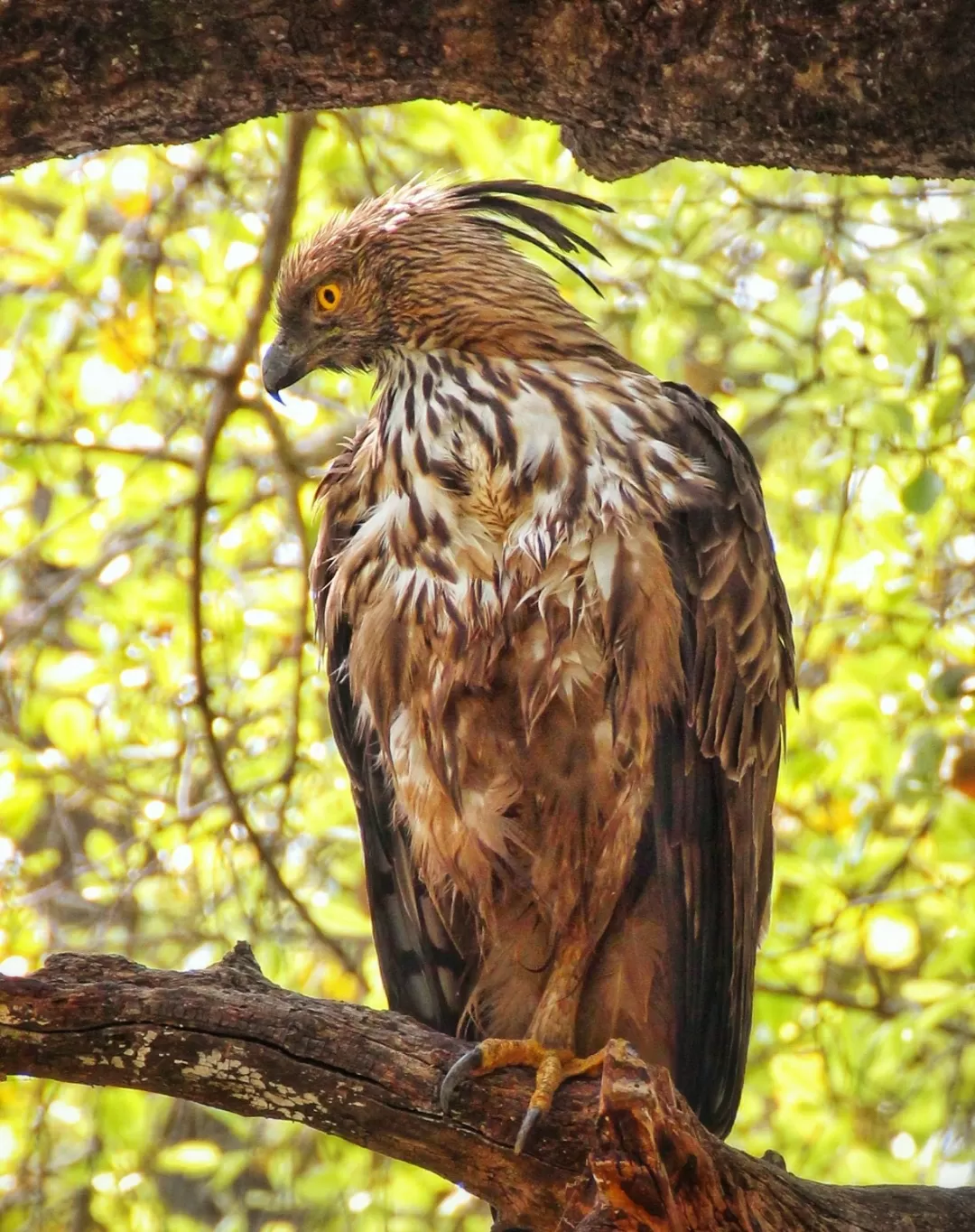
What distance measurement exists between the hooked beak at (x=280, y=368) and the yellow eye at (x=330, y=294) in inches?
5.5

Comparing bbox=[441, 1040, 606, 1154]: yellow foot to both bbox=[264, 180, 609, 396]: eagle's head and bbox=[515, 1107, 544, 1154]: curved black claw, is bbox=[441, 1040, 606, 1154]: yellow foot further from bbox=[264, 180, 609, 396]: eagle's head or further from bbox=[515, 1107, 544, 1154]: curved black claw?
bbox=[264, 180, 609, 396]: eagle's head

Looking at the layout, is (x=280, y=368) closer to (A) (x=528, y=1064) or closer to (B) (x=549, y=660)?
(B) (x=549, y=660)

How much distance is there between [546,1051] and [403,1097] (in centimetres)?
61

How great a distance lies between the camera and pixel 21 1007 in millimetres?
2258

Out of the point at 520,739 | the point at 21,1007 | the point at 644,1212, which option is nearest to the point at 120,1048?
the point at 21,1007

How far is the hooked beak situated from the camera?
355 centimetres

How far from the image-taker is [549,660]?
3.03 meters

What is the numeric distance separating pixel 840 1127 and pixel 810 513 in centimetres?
224

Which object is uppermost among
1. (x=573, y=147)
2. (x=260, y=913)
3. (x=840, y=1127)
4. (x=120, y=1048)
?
(x=573, y=147)

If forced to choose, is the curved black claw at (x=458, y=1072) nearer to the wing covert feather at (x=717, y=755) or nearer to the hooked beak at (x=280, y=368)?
the wing covert feather at (x=717, y=755)

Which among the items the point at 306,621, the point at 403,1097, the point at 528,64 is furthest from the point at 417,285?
the point at 403,1097

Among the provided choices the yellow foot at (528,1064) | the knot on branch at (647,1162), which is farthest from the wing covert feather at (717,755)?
the knot on branch at (647,1162)

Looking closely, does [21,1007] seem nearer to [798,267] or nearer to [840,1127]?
[840,1127]

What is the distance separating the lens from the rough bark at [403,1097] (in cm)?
207
